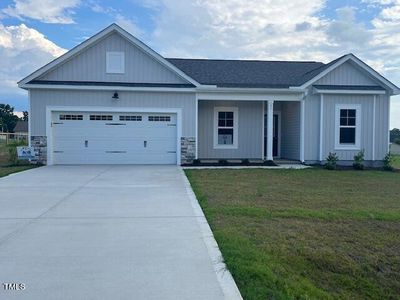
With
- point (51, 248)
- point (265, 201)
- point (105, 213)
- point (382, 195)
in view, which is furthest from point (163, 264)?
point (382, 195)

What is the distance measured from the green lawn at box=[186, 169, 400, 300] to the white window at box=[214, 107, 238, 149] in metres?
7.74

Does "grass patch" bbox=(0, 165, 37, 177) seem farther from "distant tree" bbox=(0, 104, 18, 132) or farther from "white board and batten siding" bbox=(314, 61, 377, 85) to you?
"distant tree" bbox=(0, 104, 18, 132)

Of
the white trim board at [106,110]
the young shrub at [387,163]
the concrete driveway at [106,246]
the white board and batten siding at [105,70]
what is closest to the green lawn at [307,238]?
the concrete driveway at [106,246]

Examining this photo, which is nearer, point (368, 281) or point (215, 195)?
point (368, 281)

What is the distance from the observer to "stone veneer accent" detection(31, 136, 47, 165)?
51.6ft

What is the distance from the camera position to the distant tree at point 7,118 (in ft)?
240

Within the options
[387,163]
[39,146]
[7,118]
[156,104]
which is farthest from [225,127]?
[7,118]

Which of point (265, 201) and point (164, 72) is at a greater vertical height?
point (164, 72)

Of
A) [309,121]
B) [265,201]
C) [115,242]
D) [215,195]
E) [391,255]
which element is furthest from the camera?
[309,121]

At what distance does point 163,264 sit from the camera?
441 centimetres

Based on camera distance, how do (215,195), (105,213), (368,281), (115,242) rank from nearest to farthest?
(368,281) → (115,242) → (105,213) → (215,195)

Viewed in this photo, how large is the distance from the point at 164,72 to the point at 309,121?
22.0 feet

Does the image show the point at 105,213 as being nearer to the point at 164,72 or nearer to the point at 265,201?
the point at 265,201

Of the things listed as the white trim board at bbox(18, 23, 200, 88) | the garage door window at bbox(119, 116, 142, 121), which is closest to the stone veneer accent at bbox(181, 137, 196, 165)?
the garage door window at bbox(119, 116, 142, 121)
